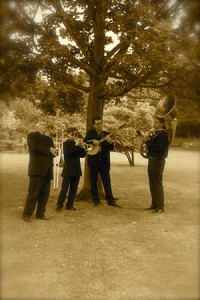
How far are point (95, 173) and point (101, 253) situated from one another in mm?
3717

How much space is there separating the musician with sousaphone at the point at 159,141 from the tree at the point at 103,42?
3.09 ft

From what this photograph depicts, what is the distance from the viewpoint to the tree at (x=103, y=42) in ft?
24.0

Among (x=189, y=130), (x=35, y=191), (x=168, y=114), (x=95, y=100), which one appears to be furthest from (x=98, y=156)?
(x=189, y=130)

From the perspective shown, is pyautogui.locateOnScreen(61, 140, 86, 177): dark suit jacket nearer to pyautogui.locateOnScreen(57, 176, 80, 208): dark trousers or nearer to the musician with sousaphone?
pyautogui.locateOnScreen(57, 176, 80, 208): dark trousers

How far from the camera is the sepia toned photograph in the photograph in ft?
13.7

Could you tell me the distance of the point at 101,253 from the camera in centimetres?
514

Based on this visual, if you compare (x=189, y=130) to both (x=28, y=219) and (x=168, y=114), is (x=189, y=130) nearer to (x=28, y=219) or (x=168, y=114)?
(x=168, y=114)

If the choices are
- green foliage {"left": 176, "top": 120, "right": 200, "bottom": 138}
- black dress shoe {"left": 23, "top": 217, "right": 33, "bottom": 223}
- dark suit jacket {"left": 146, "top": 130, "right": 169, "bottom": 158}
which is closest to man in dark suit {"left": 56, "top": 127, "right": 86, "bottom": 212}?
black dress shoe {"left": 23, "top": 217, "right": 33, "bottom": 223}

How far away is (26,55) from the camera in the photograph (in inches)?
360

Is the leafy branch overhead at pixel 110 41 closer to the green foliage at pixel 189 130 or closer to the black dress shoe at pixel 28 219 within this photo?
the black dress shoe at pixel 28 219

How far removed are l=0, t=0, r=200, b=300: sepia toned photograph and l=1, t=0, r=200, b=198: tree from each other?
3 centimetres

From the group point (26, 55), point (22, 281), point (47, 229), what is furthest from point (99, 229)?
point (26, 55)

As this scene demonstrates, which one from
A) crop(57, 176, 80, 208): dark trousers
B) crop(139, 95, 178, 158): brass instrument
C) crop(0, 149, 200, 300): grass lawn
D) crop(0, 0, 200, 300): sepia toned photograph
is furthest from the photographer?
crop(57, 176, 80, 208): dark trousers

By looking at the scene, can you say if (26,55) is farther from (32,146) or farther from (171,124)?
(171,124)
